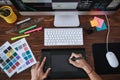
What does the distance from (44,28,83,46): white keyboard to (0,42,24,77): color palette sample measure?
0.74 ft

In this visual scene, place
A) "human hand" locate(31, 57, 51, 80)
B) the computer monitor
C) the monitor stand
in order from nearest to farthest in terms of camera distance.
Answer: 1. the computer monitor
2. "human hand" locate(31, 57, 51, 80)
3. the monitor stand

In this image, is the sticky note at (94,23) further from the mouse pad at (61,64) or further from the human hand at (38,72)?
the human hand at (38,72)

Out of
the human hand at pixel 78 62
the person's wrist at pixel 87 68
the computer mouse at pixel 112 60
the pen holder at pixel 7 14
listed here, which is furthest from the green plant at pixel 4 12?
the computer mouse at pixel 112 60

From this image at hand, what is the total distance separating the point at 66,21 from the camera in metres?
1.27

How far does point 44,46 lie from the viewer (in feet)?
4.06

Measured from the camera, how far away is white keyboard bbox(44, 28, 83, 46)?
123cm

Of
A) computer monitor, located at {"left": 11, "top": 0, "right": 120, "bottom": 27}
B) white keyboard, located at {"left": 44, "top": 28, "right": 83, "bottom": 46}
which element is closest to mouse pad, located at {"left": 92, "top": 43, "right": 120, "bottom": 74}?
white keyboard, located at {"left": 44, "top": 28, "right": 83, "bottom": 46}

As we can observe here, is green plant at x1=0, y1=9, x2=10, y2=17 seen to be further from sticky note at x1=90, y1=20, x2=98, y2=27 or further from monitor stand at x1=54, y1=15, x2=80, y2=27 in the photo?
sticky note at x1=90, y1=20, x2=98, y2=27

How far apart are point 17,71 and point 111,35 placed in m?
0.73

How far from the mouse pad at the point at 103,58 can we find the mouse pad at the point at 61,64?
0.10 meters

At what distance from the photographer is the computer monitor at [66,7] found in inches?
40.9

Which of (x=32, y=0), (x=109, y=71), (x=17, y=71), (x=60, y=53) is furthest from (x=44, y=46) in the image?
(x=109, y=71)

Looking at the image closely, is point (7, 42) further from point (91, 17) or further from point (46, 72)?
point (91, 17)

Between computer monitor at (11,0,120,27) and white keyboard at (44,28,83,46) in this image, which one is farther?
white keyboard at (44,28,83,46)
